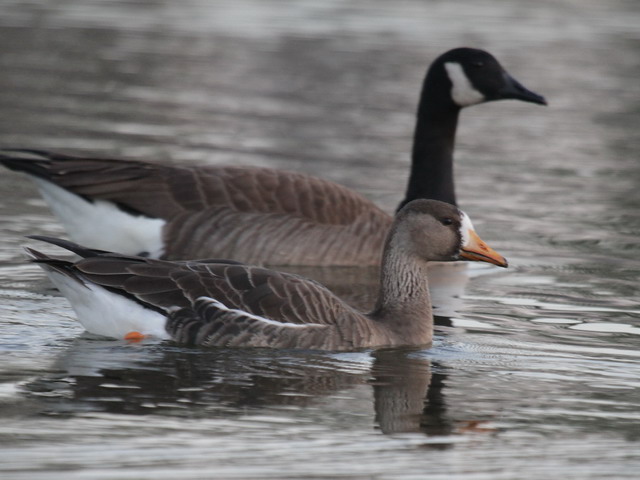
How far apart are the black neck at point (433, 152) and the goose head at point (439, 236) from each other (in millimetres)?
3491

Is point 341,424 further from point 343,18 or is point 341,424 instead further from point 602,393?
point 343,18

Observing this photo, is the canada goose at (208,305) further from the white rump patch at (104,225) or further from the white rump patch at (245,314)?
the white rump patch at (104,225)

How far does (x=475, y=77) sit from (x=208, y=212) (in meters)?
3.11

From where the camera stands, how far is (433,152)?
13195 millimetres

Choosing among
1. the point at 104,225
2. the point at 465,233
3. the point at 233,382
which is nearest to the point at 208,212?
the point at 104,225

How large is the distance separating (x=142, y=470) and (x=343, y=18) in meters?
22.7

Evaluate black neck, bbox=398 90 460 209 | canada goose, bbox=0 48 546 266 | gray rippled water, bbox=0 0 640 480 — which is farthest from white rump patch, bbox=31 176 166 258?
black neck, bbox=398 90 460 209

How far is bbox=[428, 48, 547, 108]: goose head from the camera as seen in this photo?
1308 cm

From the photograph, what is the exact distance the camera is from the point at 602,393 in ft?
26.8

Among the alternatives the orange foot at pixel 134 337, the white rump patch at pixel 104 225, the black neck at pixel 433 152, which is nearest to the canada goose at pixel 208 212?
the white rump patch at pixel 104 225

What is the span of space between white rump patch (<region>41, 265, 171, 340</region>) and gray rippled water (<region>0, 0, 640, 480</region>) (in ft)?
0.49

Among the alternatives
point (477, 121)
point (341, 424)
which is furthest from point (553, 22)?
point (341, 424)

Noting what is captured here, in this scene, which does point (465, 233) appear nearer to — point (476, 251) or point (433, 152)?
point (476, 251)

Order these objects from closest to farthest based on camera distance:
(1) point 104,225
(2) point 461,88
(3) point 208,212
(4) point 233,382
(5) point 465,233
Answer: (4) point 233,382
(5) point 465,233
(1) point 104,225
(3) point 208,212
(2) point 461,88
